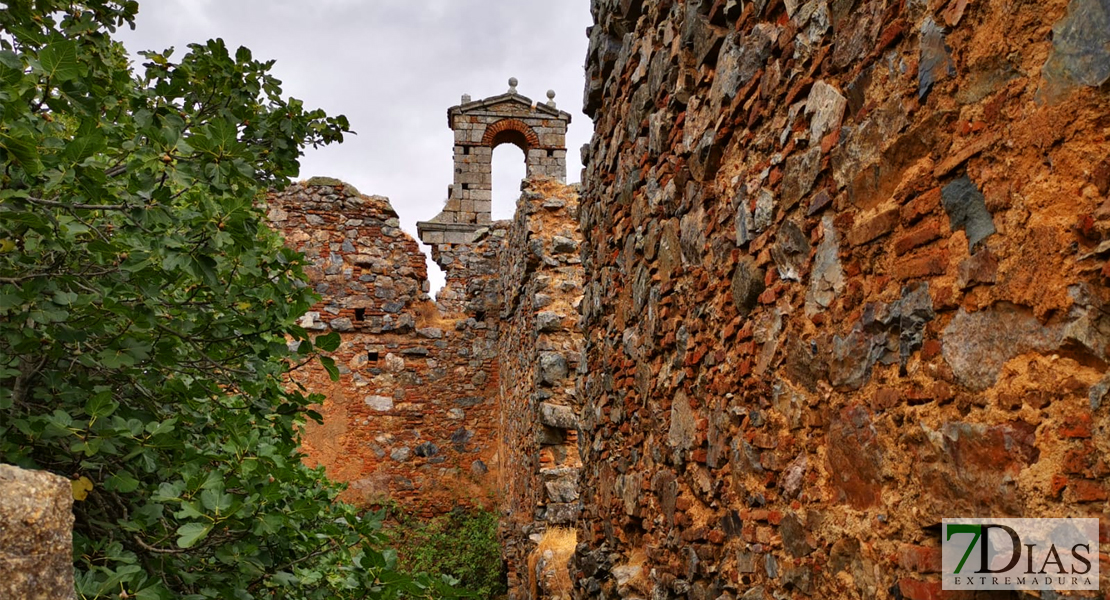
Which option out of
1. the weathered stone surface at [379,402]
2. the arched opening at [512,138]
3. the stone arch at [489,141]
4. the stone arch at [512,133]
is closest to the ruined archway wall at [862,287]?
the weathered stone surface at [379,402]

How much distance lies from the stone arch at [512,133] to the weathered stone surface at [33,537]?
49.0ft

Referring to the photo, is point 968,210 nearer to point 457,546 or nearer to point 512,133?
point 457,546

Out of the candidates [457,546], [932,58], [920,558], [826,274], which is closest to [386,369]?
[457,546]

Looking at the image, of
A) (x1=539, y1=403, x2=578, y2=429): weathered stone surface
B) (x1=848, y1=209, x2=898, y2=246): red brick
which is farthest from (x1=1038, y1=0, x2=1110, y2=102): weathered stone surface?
(x1=539, y1=403, x2=578, y2=429): weathered stone surface

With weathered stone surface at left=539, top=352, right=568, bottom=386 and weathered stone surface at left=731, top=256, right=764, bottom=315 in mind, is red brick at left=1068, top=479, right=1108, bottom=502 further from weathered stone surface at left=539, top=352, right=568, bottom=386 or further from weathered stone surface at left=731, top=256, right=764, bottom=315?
weathered stone surface at left=539, top=352, right=568, bottom=386

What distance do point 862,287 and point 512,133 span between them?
1496 cm

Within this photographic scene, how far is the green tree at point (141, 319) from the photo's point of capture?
2061 mm

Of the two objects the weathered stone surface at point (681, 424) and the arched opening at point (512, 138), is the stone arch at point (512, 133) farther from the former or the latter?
the weathered stone surface at point (681, 424)

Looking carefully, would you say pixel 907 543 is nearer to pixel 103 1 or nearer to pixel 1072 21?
pixel 1072 21

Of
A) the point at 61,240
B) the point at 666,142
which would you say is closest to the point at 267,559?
the point at 61,240

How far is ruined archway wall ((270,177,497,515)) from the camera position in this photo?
1009 centimetres

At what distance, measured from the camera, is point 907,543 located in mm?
1656

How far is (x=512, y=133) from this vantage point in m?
16.3

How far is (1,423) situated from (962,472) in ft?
7.99
